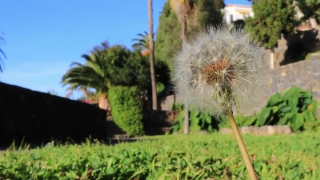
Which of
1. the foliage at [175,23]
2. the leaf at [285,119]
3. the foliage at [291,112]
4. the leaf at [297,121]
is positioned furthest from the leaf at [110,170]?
the foliage at [175,23]

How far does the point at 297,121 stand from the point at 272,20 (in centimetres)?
1381

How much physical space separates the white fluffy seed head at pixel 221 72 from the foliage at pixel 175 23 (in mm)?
27581

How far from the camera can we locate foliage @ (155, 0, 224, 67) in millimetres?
29984

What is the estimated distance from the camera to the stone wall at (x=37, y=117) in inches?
368

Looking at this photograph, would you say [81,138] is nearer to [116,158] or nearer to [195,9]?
[116,158]

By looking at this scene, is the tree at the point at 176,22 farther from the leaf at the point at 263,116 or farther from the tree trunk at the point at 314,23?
the leaf at the point at 263,116

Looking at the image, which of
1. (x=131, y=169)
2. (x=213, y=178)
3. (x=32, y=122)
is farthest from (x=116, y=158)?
(x=32, y=122)

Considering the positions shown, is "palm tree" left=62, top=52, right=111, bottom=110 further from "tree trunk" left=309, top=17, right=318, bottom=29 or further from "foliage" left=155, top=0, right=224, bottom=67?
"tree trunk" left=309, top=17, right=318, bottom=29

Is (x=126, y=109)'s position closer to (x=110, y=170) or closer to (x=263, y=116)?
(x=263, y=116)

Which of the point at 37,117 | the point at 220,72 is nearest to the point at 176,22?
the point at 37,117

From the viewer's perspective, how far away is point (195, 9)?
96.3 ft

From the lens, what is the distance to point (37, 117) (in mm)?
10336

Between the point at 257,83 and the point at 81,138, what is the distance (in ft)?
37.2

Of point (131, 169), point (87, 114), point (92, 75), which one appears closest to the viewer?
point (131, 169)
